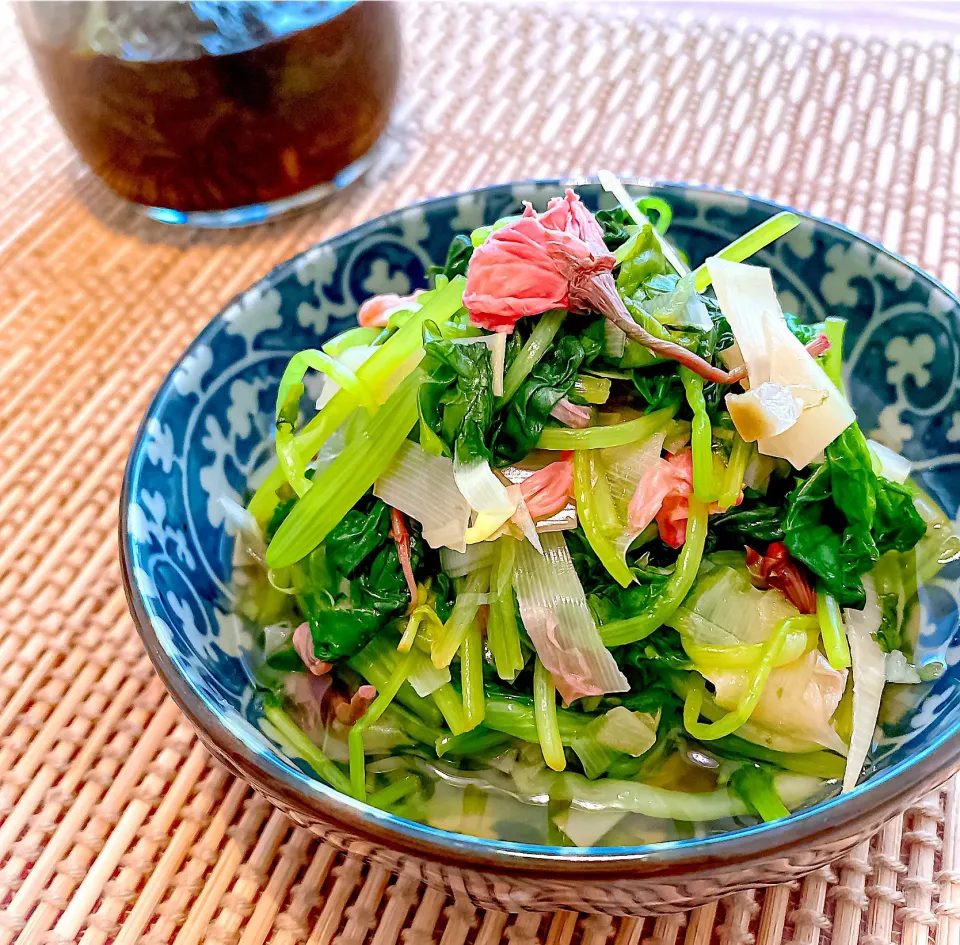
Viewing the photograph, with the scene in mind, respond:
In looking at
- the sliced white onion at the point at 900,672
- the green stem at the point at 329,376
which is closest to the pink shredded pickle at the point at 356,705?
the green stem at the point at 329,376

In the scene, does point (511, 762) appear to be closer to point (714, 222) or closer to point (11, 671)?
point (11, 671)

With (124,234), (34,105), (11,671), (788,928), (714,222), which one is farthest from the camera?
(34,105)

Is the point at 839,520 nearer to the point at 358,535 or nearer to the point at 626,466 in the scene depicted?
the point at 626,466

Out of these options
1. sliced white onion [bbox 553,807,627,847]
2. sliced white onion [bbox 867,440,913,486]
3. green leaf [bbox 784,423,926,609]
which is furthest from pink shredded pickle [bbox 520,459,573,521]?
sliced white onion [bbox 867,440,913,486]

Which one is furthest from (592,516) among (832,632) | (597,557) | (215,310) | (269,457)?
(215,310)

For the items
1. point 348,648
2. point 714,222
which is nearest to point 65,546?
point 348,648

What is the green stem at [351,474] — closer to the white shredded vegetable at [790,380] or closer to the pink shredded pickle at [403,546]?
the pink shredded pickle at [403,546]
